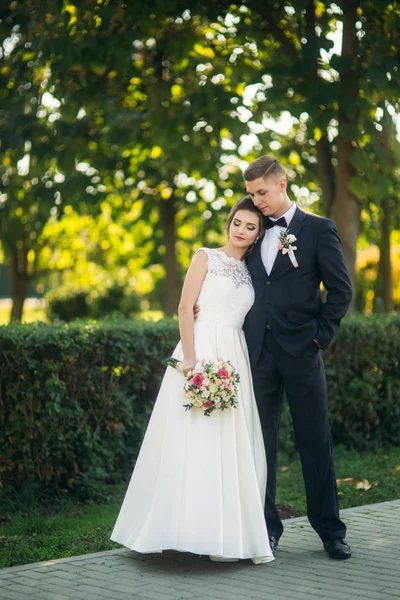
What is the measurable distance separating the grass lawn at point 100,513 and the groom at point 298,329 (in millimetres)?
1321

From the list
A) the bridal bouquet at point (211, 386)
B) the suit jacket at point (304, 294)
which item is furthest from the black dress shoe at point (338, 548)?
the suit jacket at point (304, 294)

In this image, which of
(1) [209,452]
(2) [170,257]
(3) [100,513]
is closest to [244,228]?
(1) [209,452]

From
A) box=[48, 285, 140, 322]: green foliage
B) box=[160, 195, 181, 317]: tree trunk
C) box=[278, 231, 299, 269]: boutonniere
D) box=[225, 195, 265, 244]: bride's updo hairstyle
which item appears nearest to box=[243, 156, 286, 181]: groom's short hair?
box=[225, 195, 265, 244]: bride's updo hairstyle

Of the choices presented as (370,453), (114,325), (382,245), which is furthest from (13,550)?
(382,245)

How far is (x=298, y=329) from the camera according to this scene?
5.28 m

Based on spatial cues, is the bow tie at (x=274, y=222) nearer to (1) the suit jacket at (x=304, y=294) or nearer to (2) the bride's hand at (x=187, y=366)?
(1) the suit jacket at (x=304, y=294)

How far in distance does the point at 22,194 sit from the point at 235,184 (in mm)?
2979

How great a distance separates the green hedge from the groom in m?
2.15

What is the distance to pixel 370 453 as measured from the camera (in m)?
8.98

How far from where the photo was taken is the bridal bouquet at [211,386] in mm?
5043

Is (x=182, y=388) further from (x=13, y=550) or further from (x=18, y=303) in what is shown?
(x=18, y=303)

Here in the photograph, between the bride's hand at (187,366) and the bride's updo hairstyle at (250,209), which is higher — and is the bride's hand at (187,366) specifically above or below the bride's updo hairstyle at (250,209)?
below

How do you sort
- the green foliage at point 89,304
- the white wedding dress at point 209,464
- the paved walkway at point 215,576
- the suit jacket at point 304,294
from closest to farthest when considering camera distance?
the paved walkway at point 215,576 < the white wedding dress at point 209,464 < the suit jacket at point 304,294 < the green foliage at point 89,304

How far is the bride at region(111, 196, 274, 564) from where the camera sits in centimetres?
504
